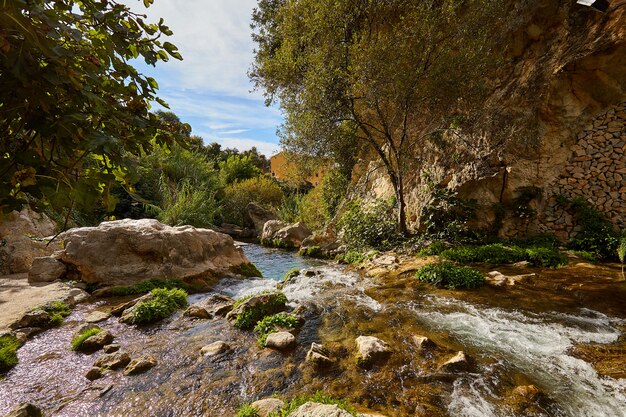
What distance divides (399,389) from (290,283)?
5269mm

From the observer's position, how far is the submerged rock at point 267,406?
116 inches

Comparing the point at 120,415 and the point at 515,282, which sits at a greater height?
the point at 515,282

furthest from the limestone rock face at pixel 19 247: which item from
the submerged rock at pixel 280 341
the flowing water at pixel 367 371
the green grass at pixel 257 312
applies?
the submerged rock at pixel 280 341

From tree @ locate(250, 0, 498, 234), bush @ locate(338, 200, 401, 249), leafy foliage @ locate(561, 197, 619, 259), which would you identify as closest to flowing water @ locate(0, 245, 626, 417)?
leafy foliage @ locate(561, 197, 619, 259)

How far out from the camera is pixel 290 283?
8398mm

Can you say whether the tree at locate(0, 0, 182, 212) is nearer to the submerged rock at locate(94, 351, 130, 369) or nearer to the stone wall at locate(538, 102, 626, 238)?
the submerged rock at locate(94, 351, 130, 369)

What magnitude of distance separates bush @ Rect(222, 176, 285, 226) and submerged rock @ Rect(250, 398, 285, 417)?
2103 cm

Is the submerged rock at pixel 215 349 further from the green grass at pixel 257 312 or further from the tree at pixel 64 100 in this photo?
the tree at pixel 64 100

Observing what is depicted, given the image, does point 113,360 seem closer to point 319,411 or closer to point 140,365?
point 140,365

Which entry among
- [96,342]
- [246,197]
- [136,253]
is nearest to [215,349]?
[96,342]

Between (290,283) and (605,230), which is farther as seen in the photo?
(605,230)

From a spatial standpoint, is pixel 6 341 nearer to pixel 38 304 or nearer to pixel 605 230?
pixel 38 304

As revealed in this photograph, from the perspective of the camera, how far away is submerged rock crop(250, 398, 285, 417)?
2.96 metres

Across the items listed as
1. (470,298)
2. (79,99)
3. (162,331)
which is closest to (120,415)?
(162,331)
